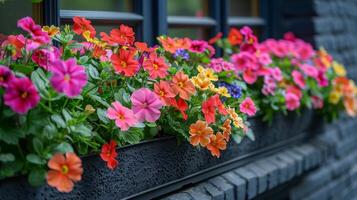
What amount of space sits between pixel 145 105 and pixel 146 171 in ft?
0.85

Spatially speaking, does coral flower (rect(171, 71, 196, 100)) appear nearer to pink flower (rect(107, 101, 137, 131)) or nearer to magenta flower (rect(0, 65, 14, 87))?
pink flower (rect(107, 101, 137, 131))

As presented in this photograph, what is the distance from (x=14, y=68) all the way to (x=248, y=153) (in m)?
1.29

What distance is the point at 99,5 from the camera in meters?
2.33

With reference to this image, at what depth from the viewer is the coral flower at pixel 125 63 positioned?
1665 mm

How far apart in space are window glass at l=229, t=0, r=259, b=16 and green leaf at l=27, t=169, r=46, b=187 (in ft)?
6.99

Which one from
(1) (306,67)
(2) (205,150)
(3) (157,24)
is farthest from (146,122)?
(1) (306,67)

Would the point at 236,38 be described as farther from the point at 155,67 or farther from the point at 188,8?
the point at 155,67

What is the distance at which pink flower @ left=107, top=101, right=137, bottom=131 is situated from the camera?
1530 millimetres

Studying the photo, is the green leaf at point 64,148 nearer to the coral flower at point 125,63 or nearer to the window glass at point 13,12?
the coral flower at point 125,63

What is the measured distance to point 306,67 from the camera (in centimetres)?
293

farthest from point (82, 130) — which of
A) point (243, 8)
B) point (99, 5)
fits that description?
point (243, 8)

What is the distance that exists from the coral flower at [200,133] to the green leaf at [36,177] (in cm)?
57

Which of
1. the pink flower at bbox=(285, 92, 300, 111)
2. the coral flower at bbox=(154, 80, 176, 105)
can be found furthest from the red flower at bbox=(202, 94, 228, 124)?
the pink flower at bbox=(285, 92, 300, 111)

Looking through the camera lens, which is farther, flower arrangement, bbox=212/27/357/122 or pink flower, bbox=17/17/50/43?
flower arrangement, bbox=212/27/357/122
